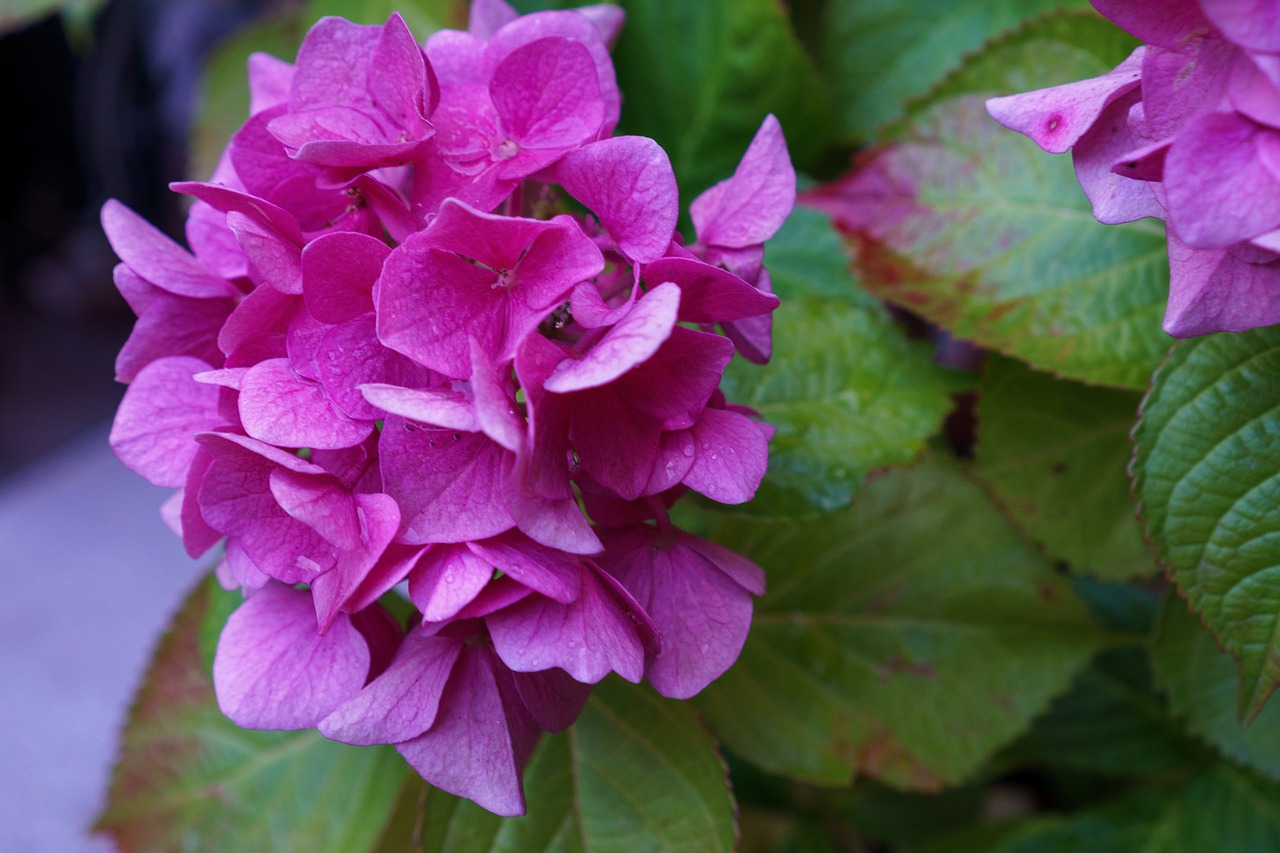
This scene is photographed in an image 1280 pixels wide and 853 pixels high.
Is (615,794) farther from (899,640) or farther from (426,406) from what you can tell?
(426,406)

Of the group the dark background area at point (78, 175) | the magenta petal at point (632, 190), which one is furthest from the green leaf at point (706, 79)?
the dark background area at point (78, 175)

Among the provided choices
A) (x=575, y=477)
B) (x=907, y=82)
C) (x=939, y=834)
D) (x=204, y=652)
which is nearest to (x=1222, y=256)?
(x=575, y=477)

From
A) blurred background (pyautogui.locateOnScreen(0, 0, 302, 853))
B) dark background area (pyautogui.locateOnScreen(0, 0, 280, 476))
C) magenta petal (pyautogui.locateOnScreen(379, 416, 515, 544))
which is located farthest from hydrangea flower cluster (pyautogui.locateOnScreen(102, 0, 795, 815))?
dark background area (pyautogui.locateOnScreen(0, 0, 280, 476))

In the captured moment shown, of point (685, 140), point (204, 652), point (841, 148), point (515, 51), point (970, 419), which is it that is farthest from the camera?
point (970, 419)

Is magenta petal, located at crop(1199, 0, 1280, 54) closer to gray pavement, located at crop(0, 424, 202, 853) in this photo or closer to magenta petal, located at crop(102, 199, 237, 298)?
magenta petal, located at crop(102, 199, 237, 298)

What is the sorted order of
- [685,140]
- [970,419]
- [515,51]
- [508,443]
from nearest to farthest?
1. [508,443]
2. [515,51]
3. [685,140]
4. [970,419]

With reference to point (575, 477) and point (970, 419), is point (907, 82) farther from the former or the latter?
point (575, 477)

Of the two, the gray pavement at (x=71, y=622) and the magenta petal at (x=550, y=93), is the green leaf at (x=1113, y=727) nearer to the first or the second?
the magenta petal at (x=550, y=93)
